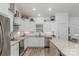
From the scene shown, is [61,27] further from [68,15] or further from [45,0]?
[45,0]

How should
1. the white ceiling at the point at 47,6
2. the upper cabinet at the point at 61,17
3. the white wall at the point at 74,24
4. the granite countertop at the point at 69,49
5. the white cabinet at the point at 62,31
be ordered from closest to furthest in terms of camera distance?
the granite countertop at the point at 69,49 → the white ceiling at the point at 47,6 → the white cabinet at the point at 62,31 → the upper cabinet at the point at 61,17 → the white wall at the point at 74,24

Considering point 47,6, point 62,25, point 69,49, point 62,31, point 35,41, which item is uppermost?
point 47,6

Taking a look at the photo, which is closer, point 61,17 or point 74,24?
point 61,17

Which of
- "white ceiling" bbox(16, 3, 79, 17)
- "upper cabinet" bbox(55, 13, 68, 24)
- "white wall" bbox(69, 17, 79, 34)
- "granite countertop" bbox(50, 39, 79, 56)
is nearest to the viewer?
"granite countertop" bbox(50, 39, 79, 56)

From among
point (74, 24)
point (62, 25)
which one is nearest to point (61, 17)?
point (62, 25)

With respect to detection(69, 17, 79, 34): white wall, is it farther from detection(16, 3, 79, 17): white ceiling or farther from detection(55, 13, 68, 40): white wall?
detection(55, 13, 68, 40): white wall

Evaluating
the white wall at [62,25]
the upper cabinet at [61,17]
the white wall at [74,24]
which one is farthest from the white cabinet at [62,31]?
the white wall at [74,24]

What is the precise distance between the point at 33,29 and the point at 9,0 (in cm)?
578

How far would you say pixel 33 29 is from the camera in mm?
7414

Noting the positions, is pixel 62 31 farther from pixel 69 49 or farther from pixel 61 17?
pixel 69 49

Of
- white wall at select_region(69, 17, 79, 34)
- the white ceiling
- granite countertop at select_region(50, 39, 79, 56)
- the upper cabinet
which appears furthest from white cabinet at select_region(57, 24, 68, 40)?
granite countertop at select_region(50, 39, 79, 56)

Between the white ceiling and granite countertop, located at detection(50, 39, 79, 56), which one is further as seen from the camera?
the white ceiling

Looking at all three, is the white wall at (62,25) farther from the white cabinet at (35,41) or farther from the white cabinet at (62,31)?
the white cabinet at (35,41)

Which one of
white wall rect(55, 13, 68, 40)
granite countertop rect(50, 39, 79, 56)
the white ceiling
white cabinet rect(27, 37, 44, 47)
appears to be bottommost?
white cabinet rect(27, 37, 44, 47)
